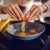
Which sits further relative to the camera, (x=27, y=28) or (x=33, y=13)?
(x=33, y=13)

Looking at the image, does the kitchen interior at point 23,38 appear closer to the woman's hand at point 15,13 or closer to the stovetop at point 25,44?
the stovetop at point 25,44

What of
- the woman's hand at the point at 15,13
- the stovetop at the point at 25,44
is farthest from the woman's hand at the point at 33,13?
the stovetop at the point at 25,44

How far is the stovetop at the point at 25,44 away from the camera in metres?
0.47

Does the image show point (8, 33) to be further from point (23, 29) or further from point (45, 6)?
point (45, 6)

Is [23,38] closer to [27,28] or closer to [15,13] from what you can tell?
[27,28]

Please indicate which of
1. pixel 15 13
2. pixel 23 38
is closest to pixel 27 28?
pixel 23 38

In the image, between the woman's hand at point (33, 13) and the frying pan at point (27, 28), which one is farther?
the woman's hand at point (33, 13)

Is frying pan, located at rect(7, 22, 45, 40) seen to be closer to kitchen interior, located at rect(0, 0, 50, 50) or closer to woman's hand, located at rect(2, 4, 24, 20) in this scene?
kitchen interior, located at rect(0, 0, 50, 50)

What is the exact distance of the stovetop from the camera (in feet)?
1.54

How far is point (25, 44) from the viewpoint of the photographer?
0.49 m

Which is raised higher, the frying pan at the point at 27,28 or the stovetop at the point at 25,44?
the frying pan at the point at 27,28

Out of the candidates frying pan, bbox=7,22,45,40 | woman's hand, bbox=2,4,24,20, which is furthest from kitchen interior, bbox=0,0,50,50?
woman's hand, bbox=2,4,24,20

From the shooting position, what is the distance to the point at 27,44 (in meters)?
0.49

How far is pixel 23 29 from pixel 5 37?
0.28 feet
